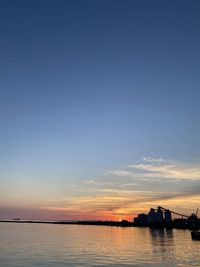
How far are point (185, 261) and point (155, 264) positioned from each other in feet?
31.8

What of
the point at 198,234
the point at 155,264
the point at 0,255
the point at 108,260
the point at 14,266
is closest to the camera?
the point at 14,266

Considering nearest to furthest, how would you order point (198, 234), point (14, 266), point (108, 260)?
1. point (14, 266)
2. point (108, 260)
3. point (198, 234)

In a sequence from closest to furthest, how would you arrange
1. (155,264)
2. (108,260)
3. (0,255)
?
1. (155,264)
2. (108,260)
3. (0,255)

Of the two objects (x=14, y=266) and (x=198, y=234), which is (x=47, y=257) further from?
(x=198, y=234)

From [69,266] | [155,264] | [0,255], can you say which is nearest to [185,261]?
[155,264]

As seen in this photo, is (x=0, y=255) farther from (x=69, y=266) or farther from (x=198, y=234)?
(x=198, y=234)

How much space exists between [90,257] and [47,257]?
994 centimetres

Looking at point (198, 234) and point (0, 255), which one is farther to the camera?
point (198, 234)

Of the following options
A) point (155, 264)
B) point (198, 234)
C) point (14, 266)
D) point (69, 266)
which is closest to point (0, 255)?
point (14, 266)

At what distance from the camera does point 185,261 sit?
74.0 metres

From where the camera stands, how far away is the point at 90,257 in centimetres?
7775

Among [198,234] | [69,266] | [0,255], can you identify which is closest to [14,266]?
[69,266]

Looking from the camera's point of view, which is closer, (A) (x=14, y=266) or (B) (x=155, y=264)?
→ (A) (x=14, y=266)

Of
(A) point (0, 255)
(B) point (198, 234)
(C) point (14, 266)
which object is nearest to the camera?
(C) point (14, 266)
